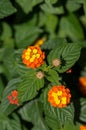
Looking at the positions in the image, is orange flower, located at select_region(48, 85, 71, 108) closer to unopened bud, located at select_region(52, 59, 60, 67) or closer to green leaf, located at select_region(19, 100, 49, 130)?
unopened bud, located at select_region(52, 59, 60, 67)

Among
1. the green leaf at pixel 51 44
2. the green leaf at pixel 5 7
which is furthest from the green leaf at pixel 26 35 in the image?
the green leaf at pixel 5 7

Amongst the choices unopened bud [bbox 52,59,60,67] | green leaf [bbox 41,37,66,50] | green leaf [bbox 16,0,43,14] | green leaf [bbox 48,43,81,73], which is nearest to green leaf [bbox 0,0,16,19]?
green leaf [bbox 16,0,43,14]

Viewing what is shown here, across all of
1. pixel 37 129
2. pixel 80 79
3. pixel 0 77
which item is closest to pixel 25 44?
pixel 0 77

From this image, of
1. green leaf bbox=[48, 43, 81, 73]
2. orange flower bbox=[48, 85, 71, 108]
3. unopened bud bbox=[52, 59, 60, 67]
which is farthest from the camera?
green leaf bbox=[48, 43, 81, 73]

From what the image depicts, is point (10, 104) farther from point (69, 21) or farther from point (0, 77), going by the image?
point (69, 21)

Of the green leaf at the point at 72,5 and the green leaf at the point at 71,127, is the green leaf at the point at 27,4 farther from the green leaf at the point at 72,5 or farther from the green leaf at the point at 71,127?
the green leaf at the point at 71,127

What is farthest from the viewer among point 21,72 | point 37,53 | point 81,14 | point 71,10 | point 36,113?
point 81,14

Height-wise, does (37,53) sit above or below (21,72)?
above
